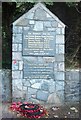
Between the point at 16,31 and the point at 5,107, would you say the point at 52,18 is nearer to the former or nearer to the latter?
the point at 16,31

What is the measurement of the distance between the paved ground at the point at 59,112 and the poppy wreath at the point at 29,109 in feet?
0.32

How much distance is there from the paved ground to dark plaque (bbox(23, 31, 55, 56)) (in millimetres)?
965

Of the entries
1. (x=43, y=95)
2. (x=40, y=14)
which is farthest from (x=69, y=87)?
(x=40, y=14)

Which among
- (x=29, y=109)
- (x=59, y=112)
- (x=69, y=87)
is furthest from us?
(x=69, y=87)

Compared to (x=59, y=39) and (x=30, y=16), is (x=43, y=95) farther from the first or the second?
(x=30, y=16)

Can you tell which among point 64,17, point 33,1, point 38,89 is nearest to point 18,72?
point 38,89

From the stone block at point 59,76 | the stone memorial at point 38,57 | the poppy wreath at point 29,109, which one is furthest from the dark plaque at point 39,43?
the poppy wreath at point 29,109

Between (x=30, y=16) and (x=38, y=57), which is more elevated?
(x=30, y=16)

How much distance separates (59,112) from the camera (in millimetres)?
4867

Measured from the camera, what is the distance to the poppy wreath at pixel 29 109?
4657 millimetres

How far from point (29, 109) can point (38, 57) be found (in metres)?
0.97

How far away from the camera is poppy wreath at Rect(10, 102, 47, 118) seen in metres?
4.66

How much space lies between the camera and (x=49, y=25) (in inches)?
205

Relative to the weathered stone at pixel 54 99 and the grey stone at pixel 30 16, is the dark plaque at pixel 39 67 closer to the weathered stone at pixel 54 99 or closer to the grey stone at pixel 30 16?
the weathered stone at pixel 54 99
